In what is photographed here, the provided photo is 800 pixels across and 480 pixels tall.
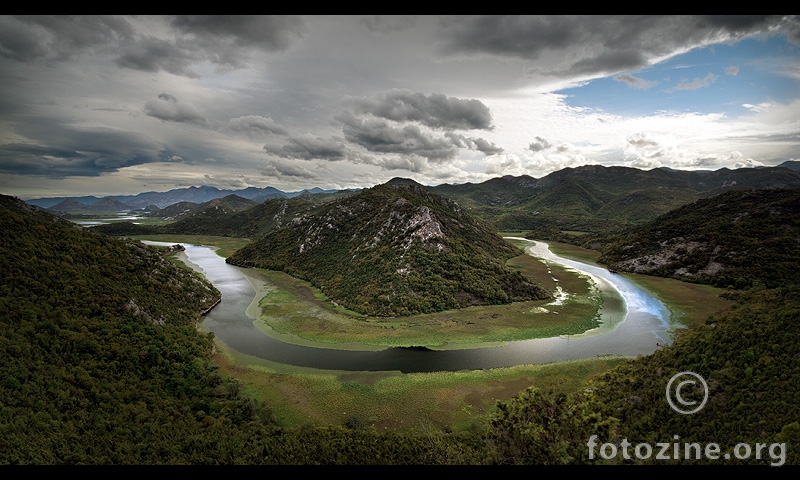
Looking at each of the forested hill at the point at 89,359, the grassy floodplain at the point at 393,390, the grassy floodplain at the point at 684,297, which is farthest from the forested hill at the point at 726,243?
the forested hill at the point at 89,359

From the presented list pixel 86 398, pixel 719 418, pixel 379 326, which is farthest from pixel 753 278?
pixel 86 398

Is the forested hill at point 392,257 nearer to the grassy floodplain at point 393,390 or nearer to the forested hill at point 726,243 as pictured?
the grassy floodplain at point 393,390

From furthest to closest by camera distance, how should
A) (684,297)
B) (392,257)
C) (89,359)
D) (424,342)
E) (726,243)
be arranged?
(726,243)
(392,257)
(684,297)
(424,342)
(89,359)

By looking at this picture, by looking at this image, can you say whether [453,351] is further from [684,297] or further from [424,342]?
[684,297]

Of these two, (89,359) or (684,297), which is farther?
(684,297)

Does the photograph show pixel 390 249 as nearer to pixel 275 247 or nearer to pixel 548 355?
pixel 548 355

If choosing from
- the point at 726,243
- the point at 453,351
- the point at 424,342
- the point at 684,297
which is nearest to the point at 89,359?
the point at 424,342

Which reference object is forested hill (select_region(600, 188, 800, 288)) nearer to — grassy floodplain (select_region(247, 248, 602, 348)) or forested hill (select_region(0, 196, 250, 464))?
grassy floodplain (select_region(247, 248, 602, 348))

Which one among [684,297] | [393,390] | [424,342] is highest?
[684,297]
